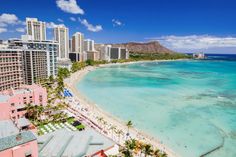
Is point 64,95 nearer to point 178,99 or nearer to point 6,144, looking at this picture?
point 178,99

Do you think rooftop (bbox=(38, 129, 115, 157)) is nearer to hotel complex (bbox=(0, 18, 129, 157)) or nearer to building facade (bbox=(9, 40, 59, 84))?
hotel complex (bbox=(0, 18, 129, 157))

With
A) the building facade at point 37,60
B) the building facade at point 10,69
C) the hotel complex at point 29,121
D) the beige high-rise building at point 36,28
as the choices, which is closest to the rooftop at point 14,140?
the hotel complex at point 29,121

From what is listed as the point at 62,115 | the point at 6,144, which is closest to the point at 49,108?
the point at 62,115

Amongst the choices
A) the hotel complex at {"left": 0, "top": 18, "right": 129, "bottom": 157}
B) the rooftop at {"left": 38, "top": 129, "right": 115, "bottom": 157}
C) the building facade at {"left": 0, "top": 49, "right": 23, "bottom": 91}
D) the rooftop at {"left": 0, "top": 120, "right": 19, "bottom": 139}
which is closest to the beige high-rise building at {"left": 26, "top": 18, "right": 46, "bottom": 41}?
the hotel complex at {"left": 0, "top": 18, "right": 129, "bottom": 157}

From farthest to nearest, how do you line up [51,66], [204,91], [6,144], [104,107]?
[51,66], [204,91], [104,107], [6,144]

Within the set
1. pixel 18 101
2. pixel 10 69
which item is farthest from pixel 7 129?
pixel 10 69

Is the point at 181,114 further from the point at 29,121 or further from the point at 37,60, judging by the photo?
the point at 37,60
